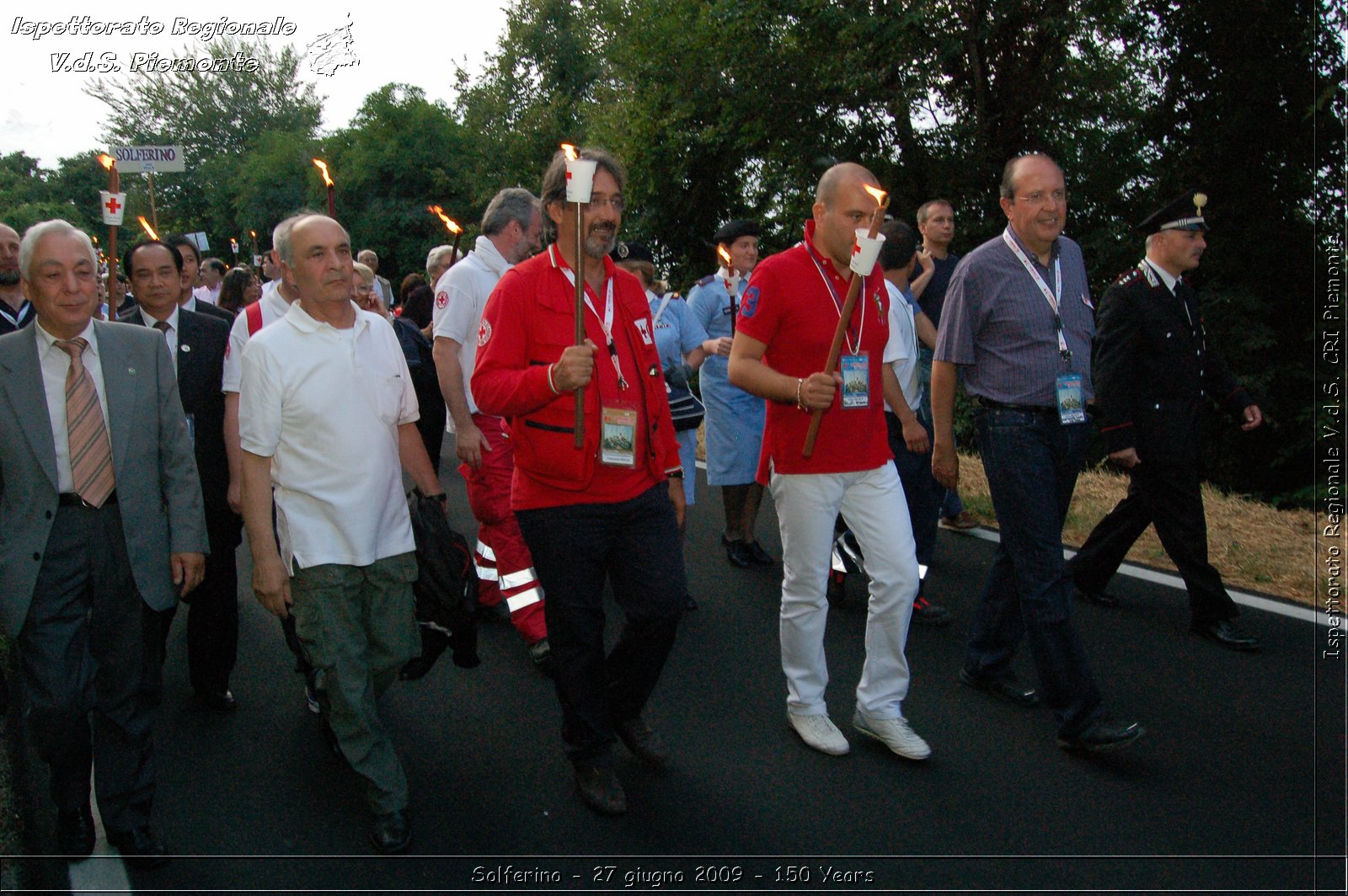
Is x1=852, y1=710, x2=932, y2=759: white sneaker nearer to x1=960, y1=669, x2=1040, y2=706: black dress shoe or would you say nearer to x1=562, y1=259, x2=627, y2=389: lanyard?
x1=960, y1=669, x2=1040, y2=706: black dress shoe

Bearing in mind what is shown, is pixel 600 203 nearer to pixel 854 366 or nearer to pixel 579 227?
pixel 579 227

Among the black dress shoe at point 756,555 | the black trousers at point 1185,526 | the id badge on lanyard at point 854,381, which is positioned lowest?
the black dress shoe at point 756,555

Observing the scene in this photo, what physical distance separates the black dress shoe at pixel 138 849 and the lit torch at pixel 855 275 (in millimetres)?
2621

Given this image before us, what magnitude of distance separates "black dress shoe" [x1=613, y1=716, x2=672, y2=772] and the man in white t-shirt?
1.32 metres

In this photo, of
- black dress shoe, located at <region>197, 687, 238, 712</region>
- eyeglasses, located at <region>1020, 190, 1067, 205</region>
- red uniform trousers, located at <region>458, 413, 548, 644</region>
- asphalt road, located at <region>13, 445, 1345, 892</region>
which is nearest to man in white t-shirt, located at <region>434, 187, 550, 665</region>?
red uniform trousers, located at <region>458, 413, 548, 644</region>

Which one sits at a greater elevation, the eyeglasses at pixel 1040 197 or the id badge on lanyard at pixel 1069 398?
the eyeglasses at pixel 1040 197

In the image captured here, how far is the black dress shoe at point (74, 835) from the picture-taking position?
4090 millimetres

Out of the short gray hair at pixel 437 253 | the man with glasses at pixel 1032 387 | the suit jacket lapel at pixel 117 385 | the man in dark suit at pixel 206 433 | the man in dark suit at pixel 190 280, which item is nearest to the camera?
the suit jacket lapel at pixel 117 385

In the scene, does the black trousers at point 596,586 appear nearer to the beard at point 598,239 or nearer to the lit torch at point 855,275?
the lit torch at point 855,275

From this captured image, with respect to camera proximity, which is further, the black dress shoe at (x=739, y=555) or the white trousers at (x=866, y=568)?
the black dress shoe at (x=739, y=555)

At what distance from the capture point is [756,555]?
7703 millimetres

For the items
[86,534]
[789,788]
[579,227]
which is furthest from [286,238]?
[789,788]

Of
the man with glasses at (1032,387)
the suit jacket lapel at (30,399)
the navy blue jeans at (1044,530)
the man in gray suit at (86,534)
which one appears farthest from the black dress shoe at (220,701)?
the navy blue jeans at (1044,530)

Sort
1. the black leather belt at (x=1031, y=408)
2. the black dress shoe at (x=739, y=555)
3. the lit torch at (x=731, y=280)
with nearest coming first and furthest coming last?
the black leather belt at (x=1031, y=408) < the black dress shoe at (x=739, y=555) < the lit torch at (x=731, y=280)
